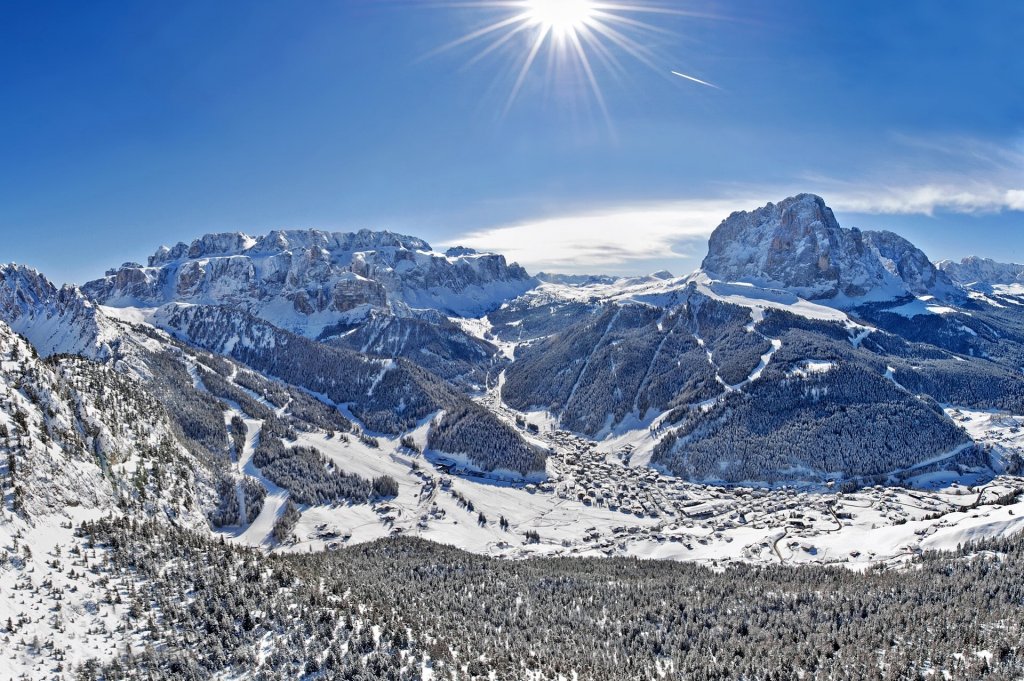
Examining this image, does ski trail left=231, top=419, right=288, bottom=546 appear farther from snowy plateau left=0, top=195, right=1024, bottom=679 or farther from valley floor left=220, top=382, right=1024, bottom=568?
snowy plateau left=0, top=195, right=1024, bottom=679

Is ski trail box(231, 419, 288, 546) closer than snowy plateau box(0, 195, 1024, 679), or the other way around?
snowy plateau box(0, 195, 1024, 679)

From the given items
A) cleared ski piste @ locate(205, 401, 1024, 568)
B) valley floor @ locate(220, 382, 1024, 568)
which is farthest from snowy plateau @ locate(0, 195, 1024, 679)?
cleared ski piste @ locate(205, 401, 1024, 568)

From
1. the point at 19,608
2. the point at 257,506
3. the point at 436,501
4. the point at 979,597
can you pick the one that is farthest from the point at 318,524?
the point at 979,597

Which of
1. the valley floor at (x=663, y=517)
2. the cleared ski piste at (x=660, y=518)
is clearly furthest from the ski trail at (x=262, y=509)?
the valley floor at (x=663, y=517)

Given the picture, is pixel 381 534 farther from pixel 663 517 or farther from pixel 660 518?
pixel 663 517

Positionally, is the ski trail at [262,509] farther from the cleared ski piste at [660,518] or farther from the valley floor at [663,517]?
the valley floor at [663,517]

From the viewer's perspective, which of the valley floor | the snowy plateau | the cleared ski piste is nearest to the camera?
the snowy plateau

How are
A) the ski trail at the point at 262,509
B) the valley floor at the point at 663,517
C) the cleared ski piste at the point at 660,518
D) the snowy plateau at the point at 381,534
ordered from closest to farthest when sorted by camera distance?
1. the snowy plateau at the point at 381,534
2. the cleared ski piste at the point at 660,518
3. the valley floor at the point at 663,517
4. the ski trail at the point at 262,509

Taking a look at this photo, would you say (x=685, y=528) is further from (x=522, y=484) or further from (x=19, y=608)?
(x=19, y=608)

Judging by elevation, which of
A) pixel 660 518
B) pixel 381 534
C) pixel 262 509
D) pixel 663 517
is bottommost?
pixel 381 534

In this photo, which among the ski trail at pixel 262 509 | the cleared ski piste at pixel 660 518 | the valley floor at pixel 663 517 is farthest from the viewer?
the ski trail at pixel 262 509

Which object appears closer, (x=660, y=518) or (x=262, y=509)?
(x=262, y=509)

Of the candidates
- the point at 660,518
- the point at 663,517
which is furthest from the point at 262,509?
the point at 663,517
